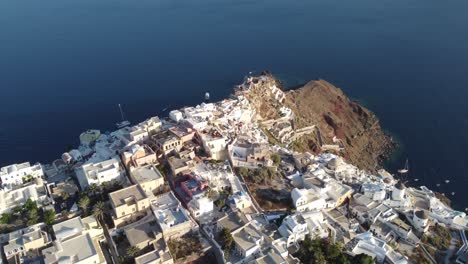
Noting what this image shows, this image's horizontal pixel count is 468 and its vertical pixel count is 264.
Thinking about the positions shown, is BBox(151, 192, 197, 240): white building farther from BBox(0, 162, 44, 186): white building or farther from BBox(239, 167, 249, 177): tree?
BBox(0, 162, 44, 186): white building

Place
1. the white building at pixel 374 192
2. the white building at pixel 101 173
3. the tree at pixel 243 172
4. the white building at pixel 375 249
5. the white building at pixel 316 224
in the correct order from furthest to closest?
the tree at pixel 243 172 < the white building at pixel 374 192 < the white building at pixel 101 173 < the white building at pixel 316 224 < the white building at pixel 375 249

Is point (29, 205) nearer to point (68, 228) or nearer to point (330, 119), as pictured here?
point (68, 228)

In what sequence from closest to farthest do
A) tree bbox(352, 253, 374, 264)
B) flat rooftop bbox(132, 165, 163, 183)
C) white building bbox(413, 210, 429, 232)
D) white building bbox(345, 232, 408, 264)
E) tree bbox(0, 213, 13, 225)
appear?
tree bbox(352, 253, 374, 264) < white building bbox(345, 232, 408, 264) < tree bbox(0, 213, 13, 225) < flat rooftop bbox(132, 165, 163, 183) < white building bbox(413, 210, 429, 232)

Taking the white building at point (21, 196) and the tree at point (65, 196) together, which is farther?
the tree at point (65, 196)

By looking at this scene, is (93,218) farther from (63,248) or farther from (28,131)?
(28,131)

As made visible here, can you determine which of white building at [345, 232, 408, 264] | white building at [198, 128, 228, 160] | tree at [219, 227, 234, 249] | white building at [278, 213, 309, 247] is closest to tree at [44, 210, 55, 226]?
tree at [219, 227, 234, 249]

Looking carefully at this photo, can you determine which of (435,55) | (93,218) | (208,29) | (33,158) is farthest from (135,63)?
(435,55)

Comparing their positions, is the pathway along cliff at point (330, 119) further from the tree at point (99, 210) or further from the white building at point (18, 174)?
the white building at point (18, 174)

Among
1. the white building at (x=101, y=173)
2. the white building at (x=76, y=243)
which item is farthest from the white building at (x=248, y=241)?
the white building at (x=101, y=173)
